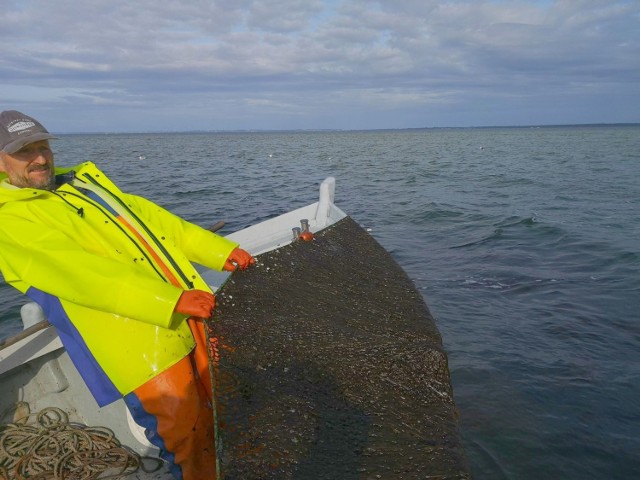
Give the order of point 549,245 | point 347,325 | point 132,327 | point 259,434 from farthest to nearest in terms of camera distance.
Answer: point 549,245, point 347,325, point 132,327, point 259,434

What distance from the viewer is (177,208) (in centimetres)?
1622

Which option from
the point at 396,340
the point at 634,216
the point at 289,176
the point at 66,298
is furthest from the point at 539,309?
the point at 289,176

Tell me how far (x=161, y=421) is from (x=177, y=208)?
13807 mm

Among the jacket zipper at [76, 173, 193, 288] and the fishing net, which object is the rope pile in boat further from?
the jacket zipper at [76, 173, 193, 288]

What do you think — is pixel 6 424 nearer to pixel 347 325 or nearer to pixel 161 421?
pixel 161 421

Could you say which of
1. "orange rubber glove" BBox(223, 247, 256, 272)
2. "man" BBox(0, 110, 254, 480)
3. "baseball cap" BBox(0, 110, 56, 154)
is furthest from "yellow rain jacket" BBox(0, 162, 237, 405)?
"orange rubber glove" BBox(223, 247, 256, 272)

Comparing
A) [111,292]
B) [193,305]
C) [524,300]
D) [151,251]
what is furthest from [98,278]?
[524,300]

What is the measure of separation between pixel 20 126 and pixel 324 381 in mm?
2530

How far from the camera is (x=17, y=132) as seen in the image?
3.17m

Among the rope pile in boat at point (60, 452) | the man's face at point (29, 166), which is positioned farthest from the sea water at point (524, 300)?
the man's face at point (29, 166)

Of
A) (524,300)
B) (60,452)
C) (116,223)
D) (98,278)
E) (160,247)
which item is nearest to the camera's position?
(98,278)

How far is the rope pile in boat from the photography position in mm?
3635

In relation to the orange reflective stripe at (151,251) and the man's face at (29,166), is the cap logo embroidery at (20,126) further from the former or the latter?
the orange reflective stripe at (151,251)

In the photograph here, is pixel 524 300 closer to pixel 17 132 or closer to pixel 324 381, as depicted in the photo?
pixel 324 381
